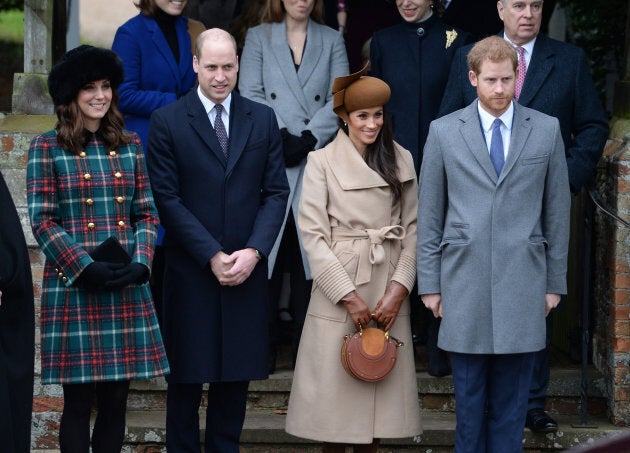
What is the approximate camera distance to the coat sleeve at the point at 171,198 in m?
5.64

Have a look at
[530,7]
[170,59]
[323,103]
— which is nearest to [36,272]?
[170,59]

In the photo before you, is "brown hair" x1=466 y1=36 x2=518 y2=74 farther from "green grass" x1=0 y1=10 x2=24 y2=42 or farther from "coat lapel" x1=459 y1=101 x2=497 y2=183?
"green grass" x1=0 y1=10 x2=24 y2=42

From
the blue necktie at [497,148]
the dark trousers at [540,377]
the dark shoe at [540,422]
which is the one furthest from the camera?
the dark shoe at [540,422]

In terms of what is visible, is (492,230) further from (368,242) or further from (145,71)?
(145,71)

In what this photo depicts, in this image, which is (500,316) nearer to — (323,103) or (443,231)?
(443,231)

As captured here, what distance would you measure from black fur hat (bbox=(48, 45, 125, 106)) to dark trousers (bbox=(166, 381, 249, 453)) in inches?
54.4

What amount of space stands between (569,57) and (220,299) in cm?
205

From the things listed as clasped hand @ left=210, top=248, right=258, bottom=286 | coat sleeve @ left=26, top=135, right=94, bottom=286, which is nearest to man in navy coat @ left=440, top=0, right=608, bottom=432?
clasped hand @ left=210, top=248, right=258, bottom=286

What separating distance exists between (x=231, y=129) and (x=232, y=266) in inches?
24.3

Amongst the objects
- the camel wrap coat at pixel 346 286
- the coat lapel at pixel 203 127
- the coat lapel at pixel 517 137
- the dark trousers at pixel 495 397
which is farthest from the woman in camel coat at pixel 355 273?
the coat lapel at pixel 517 137

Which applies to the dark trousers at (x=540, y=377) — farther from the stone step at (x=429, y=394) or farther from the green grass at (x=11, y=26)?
the green grass at (x=11, y=26)

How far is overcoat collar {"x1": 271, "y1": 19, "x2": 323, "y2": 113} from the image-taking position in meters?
6.82

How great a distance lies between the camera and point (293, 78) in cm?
682

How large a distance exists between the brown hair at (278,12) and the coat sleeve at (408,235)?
1.35m
